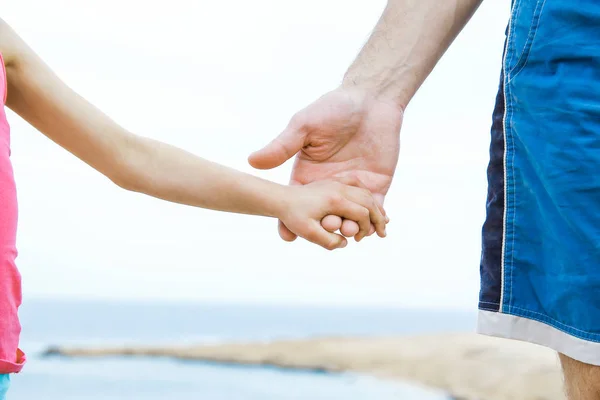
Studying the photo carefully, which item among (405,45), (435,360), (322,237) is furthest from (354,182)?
(435,360)

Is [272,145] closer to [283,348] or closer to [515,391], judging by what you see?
[515,391]

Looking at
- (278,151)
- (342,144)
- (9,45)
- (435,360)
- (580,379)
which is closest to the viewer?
(580,379)

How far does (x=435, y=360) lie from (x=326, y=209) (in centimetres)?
1228

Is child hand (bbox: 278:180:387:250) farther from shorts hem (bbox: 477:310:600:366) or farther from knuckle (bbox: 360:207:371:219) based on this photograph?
shorts hem (bbox: 477:310:600:366)

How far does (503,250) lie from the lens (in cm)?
123

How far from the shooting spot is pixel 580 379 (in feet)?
3.65

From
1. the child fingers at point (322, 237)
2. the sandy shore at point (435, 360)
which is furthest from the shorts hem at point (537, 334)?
the sandy shore at point (435, 360)

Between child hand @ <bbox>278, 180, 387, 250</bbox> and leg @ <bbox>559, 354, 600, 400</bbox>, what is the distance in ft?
2.17

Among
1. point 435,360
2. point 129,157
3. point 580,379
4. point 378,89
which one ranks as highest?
point 378,89

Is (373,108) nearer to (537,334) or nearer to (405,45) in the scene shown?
(405,45)

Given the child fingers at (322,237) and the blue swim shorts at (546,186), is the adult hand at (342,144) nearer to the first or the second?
the child fingers at (322,237)

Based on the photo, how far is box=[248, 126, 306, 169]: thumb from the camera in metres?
1.64

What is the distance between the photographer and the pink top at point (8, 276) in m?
1.17

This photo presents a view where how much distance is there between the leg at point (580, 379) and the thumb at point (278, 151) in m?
0.78
